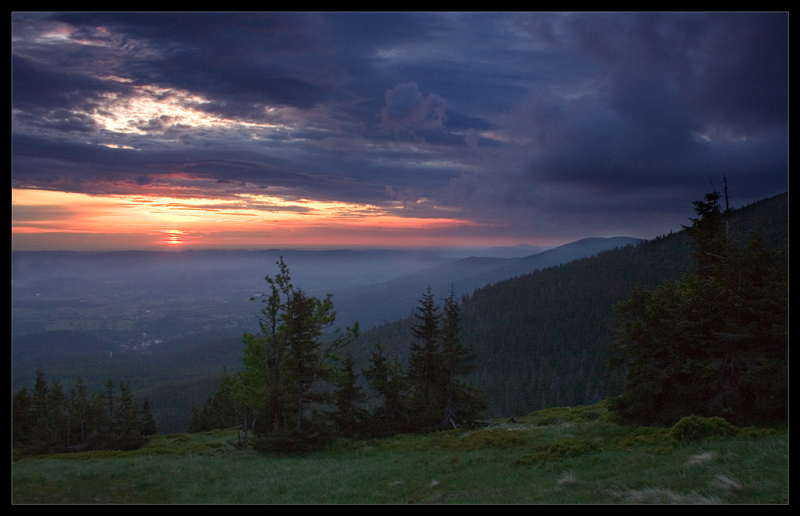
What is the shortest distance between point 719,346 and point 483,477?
11.1m

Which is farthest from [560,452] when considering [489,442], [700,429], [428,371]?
[428,371]

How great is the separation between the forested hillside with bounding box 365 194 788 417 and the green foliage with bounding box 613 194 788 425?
62335mm

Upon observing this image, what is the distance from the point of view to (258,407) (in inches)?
765

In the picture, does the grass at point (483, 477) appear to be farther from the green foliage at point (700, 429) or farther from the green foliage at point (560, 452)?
the green foliage at point (700, 429)

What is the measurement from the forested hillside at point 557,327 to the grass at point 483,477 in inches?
2502

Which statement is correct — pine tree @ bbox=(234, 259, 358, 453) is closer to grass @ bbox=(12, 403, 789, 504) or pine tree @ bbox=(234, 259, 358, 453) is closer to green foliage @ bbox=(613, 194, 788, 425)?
grass @ bbox=(12, 403, 789, 504)

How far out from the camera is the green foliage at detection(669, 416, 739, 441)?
1163 cm

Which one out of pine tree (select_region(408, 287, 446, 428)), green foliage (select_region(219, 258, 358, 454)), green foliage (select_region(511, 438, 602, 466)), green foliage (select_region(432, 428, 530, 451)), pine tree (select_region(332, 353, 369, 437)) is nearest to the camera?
green foliage (select_region(511, 438, 602, 466))

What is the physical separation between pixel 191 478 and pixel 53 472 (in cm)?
357

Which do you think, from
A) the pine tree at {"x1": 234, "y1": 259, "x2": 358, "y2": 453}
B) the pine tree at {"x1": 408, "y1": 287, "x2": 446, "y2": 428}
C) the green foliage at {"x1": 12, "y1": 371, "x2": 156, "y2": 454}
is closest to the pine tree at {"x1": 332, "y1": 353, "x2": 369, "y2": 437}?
the pine tree at {"x1": 234, "y1": 259, "x2": 358, "y2": 453}

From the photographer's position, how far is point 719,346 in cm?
1519

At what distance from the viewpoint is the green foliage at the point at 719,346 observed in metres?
14.1

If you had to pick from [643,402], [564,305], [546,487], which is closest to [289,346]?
[546,487]
